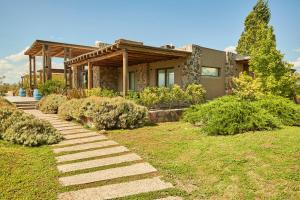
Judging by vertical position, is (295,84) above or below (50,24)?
below

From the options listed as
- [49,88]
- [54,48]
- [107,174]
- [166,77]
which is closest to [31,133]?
[107,174]

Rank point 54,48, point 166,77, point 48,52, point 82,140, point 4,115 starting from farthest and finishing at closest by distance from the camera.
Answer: point 54,48 < point 48,52 < point 166,77 < point 4,115 < point 82,140

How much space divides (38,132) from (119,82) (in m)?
14.1

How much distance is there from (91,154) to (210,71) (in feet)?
39.6

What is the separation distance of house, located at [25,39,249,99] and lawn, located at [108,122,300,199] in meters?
5.86

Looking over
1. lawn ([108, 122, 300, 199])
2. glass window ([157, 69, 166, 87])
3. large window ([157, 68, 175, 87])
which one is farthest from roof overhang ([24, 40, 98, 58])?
lawn ([108, 122, 300, 199])

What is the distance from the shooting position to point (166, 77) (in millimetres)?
16125

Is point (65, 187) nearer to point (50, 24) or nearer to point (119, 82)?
point (50, 24)

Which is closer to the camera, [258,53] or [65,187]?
[65,187]

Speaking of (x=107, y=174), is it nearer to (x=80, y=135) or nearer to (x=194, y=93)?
(x=80, y=135)

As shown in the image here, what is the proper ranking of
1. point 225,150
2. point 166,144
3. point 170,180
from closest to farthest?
point 170,180, point 225,150, point 166,144

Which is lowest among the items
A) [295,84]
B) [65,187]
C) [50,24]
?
[65,187]

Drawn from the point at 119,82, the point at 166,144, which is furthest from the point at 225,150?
the point at 119,82

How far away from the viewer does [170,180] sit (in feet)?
13.8
